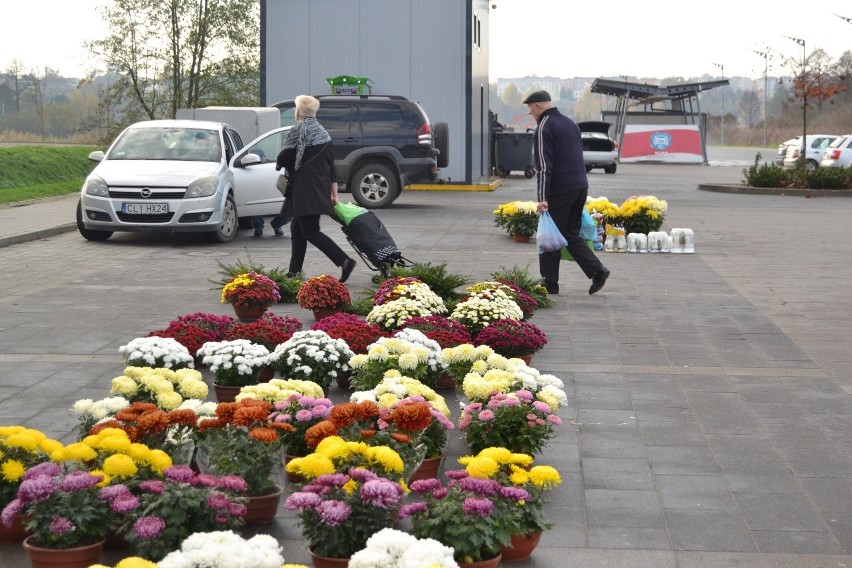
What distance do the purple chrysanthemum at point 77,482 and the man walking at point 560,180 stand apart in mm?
7571

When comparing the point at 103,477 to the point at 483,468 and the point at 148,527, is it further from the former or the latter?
the point at 483,468

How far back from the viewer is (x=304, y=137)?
1203cm

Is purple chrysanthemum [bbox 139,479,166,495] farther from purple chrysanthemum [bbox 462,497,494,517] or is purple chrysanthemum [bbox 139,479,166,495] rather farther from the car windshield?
the car windshield

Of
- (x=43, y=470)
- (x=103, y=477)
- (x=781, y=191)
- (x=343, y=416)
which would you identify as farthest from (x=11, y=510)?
(x=781, y=191)

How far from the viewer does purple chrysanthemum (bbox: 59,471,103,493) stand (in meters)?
4.37

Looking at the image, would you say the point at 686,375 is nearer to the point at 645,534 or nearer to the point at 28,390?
the point at 645,534

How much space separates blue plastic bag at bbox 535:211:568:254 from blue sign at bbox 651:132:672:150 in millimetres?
46819

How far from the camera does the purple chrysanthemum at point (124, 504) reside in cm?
434

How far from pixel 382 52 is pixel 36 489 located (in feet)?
90.1

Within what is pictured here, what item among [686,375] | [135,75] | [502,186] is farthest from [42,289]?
[135,75]

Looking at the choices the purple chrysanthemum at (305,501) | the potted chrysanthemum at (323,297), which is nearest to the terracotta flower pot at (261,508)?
the purple chrysanthemum at (305,501)

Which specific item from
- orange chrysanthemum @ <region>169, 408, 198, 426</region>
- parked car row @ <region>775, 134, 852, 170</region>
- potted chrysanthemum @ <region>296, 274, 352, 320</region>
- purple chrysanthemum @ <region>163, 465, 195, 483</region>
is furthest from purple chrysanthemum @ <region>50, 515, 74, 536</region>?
parked car row @ <region>775, 134, 852, 170</region>

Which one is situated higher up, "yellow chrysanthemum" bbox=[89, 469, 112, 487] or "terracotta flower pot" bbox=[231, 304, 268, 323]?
"yellow chrysanthemum" bbox=[89, 469, 112, 487]

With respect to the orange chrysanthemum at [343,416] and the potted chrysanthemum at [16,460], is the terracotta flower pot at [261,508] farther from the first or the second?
the potted chrysanthemum at [16,460]
